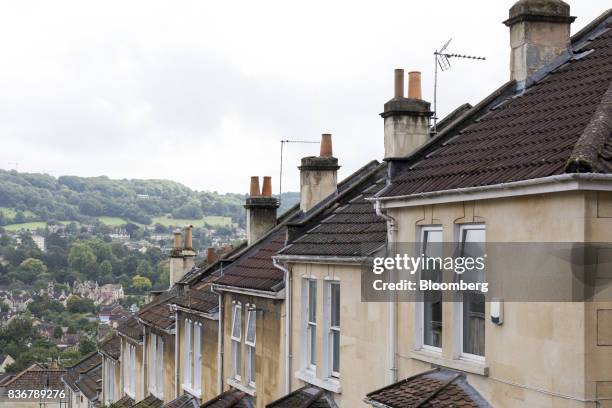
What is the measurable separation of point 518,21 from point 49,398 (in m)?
66.7

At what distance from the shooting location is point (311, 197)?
67.6ft

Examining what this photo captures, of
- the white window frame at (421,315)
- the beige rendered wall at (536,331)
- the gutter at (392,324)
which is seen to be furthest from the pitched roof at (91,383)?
the beige rendered wall at (536,331)

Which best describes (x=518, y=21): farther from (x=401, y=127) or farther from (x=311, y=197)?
(x=311, y=197)

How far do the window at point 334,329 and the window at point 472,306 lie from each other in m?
4.05

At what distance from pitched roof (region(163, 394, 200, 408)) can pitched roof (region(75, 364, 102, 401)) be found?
18.6 m

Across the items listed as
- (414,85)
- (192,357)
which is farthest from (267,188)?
(414,85)

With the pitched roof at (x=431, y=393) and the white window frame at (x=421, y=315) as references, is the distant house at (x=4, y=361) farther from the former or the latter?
the pitched roof at (x=431, y=393)

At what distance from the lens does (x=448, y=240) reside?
39.9 feet

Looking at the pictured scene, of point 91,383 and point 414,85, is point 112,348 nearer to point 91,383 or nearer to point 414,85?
point 91,383

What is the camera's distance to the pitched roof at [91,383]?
143 ft

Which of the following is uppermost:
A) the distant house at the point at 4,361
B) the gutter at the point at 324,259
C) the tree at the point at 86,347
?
the gutter at the point at 324,259

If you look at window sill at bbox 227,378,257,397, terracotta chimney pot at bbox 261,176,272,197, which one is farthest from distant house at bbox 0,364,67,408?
window sill at bbox 227,378,257,397

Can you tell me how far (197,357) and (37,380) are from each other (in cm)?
6200

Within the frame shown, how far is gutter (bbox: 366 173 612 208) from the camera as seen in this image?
9.35 metres
